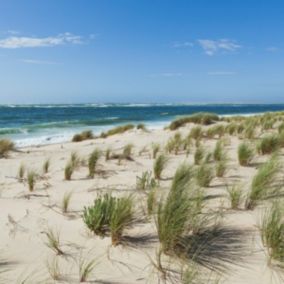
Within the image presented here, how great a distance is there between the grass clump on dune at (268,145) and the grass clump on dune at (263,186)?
283 cm

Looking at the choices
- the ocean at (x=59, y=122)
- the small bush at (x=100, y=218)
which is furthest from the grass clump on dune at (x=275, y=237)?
the ocean at (x=59, y=122)

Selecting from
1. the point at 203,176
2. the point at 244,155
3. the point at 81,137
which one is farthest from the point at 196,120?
the point at 203,176

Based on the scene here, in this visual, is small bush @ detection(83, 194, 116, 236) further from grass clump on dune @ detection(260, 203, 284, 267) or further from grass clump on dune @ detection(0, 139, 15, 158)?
grass clump on dune @ detection(0, 139, 15, 158)

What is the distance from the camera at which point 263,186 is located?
4793 mm

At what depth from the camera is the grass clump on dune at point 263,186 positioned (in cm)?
450

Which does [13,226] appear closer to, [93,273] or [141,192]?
[93,273]

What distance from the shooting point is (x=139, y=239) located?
355cm

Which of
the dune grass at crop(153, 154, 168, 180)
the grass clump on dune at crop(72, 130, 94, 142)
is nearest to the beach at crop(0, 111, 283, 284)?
the dune grass at crop(153, 154, 168, 180)

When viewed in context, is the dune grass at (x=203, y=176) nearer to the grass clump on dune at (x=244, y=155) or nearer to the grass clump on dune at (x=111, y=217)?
the grass clump on dune at (x=244, y=155)

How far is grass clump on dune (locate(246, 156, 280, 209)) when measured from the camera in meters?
4.50

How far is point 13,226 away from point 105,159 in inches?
179

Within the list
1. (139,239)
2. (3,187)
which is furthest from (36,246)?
(3,187)

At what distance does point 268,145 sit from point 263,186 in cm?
379

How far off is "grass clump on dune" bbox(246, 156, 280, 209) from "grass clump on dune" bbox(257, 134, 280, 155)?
283cm
